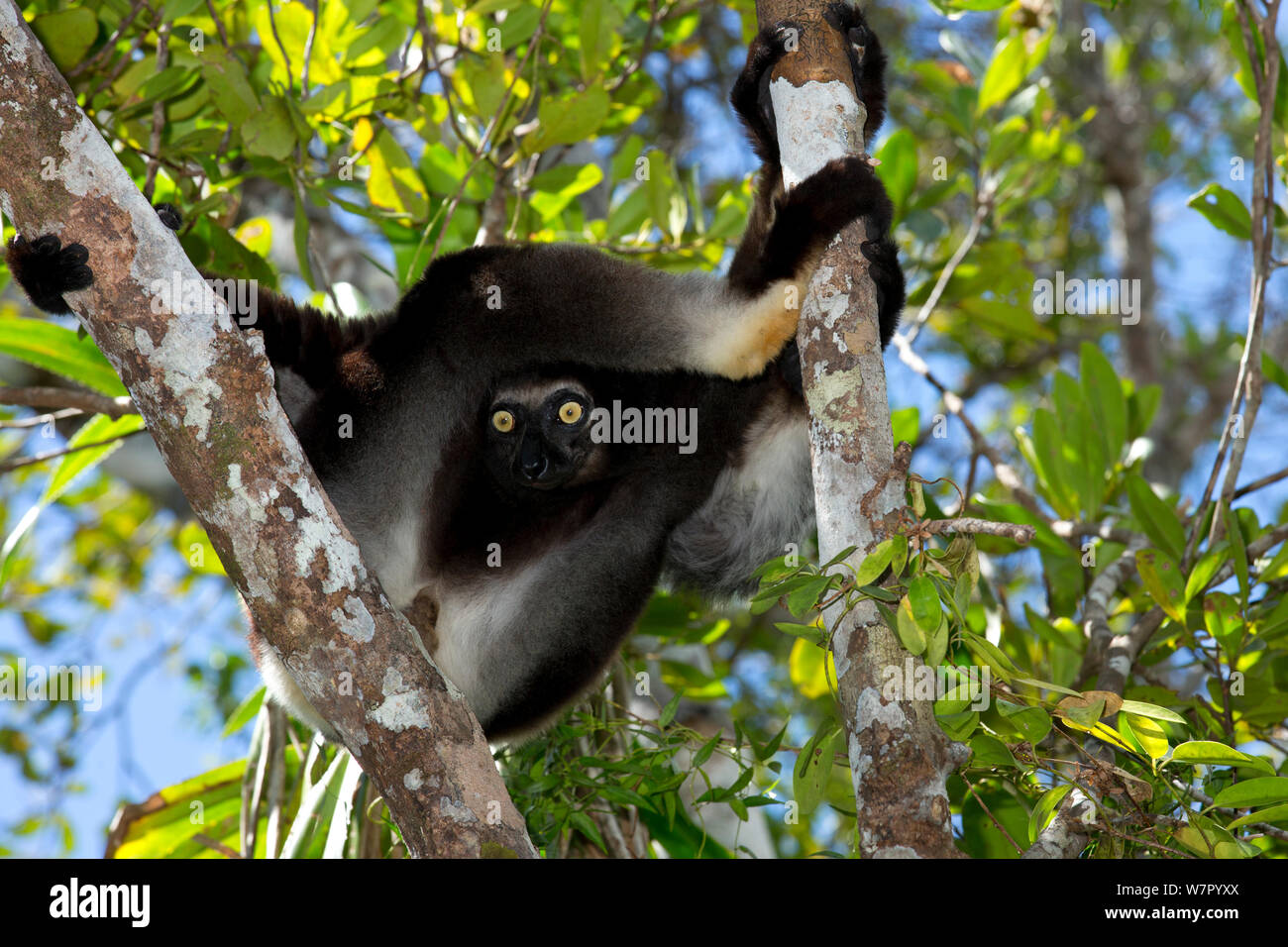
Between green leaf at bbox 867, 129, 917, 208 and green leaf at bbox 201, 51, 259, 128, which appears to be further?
green leaf at bbox 867, 129, 917, 208

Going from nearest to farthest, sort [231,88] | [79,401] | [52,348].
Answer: [231,88] < [79,401] < [52,348]

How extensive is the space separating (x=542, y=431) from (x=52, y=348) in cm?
184

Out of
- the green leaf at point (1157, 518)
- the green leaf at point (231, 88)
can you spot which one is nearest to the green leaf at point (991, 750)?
the green leaf at point (1157, 518)

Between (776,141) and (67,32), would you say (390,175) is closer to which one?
(67,32)

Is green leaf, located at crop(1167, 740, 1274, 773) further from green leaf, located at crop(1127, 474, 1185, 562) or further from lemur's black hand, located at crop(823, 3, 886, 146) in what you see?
lemur's black hand, located at crop(823, 3, 886, 146)

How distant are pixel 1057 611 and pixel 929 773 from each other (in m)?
2.73

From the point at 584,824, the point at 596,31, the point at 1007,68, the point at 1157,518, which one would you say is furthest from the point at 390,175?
the point at 1157,518

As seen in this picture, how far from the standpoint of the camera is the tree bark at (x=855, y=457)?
88.8 inches

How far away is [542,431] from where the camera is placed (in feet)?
13.2

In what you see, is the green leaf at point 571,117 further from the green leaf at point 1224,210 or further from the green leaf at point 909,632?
the green leaf at point 909,632

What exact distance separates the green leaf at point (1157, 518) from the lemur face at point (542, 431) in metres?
1.94

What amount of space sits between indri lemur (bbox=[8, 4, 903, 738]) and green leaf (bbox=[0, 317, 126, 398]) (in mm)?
857

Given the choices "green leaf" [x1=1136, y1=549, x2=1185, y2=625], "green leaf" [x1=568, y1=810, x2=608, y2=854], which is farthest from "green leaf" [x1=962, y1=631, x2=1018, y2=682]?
"green leaf" [x1=568, y1=810, x2=608, y2=854]

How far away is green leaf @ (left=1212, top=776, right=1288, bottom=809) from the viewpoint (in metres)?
2.43
